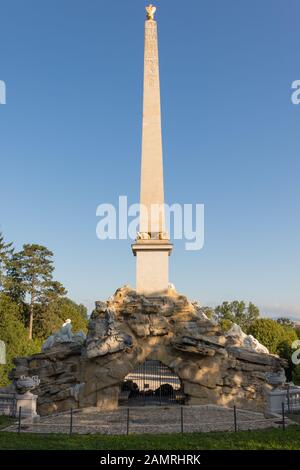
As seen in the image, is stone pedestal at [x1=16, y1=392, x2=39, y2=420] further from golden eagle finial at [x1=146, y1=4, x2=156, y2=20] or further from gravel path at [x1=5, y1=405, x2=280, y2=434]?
golden eagle finial at [x1=146, y1=4, x2=156, y2=20]

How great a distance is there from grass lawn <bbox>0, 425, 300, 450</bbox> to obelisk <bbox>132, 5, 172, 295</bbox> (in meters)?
9.52

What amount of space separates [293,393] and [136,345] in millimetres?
6630

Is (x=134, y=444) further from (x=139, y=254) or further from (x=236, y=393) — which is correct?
(x=139, y=254)

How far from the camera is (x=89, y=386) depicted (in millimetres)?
18609

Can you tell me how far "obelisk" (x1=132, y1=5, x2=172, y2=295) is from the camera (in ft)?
68.0

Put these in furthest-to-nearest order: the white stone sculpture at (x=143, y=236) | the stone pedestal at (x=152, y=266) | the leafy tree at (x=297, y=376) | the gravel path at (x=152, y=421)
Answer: the leafy tree at (x=297, y=376)
the white stone sculpture at (x=143, y=236)
the stone pedestal at (x=152, y=266)
the gravel path at (x=152, y=421)

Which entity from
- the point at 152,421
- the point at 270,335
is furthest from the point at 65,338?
the point at 270,335

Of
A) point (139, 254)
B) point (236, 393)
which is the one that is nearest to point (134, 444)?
point (236, 393)

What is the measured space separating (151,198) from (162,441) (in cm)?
1302

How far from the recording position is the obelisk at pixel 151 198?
68.0ft

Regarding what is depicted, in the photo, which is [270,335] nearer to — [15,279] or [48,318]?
[48,318]

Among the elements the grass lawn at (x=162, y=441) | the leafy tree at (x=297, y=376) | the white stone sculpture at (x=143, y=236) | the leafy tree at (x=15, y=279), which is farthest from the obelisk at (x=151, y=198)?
the leafy tree at (x=15, y=279)

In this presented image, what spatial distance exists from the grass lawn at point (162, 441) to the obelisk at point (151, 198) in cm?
952

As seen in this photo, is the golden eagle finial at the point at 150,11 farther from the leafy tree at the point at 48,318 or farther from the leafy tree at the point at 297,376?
the leafy tree at the point at 48,318
